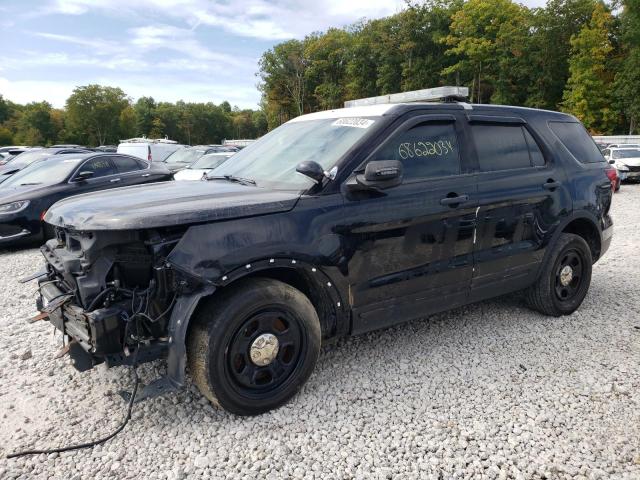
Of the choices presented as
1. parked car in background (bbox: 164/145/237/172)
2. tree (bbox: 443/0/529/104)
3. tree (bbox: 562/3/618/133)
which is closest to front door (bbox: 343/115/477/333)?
parked car in background (bbox: 164/145/237/172)

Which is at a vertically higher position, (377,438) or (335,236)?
(335,236)

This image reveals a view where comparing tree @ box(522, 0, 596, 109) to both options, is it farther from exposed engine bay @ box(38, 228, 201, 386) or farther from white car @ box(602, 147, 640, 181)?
exposed engine bay @ box(38, 228, 201, 386)

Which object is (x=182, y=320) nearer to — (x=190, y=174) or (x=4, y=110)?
(x=190, y=174)

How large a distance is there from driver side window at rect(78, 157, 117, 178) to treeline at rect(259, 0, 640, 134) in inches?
1648

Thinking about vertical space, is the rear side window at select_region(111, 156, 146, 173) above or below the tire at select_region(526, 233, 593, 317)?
above

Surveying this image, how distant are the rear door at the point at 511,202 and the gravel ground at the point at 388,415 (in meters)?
0.59

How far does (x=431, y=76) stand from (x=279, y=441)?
2203 inches

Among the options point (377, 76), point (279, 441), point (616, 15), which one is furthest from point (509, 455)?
point (377, 76)

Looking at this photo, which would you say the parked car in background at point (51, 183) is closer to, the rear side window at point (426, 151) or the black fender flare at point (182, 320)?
the black fender flare at point (182, 320)

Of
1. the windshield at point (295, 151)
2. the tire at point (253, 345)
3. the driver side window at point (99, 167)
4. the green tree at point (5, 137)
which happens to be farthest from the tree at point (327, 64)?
the tire at point (253, 345)

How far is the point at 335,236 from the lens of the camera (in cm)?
301

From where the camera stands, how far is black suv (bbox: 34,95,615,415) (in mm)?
2666

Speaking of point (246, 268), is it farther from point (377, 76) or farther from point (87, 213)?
point (377, 76)

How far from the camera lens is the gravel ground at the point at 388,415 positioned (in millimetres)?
2516
